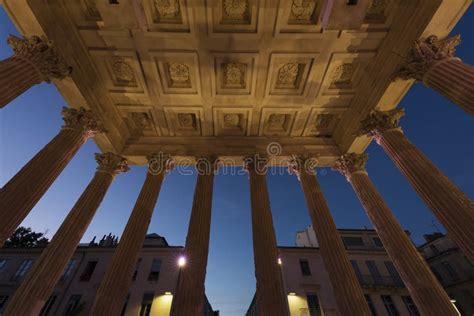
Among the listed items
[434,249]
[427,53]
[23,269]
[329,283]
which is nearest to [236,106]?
[427,53]

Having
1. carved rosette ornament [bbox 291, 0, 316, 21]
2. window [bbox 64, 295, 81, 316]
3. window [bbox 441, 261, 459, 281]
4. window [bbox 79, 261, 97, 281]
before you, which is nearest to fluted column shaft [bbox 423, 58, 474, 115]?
carved rosette ornament [bbox 291, 0, 316, 21]

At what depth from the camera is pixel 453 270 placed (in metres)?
36.5

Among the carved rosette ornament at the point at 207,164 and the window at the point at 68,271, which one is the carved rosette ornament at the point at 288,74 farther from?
the window at the point at 68,271

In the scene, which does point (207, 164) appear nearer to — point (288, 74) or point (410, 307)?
point (288, 74)

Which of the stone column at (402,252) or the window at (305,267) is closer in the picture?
the stone column at (402,252)

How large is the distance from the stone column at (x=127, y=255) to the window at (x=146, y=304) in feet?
65.8

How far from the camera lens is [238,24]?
1148 cm

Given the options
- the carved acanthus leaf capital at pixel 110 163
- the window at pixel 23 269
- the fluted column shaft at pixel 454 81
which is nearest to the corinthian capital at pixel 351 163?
the fluted column shaft at pixel 454 81

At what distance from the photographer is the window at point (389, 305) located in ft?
90.0

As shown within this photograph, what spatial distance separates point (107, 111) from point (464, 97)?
1725cm

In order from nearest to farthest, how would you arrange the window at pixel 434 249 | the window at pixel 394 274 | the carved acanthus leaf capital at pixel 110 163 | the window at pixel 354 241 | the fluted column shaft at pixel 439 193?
the fluted column shaft at pixel 439 193 < the carved acanthus leaf capital at pixel 110 163 < the window at pixel 394 274 < the window at pixel 354 241 < the window at pixel 434 249

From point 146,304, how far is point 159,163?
20753mm

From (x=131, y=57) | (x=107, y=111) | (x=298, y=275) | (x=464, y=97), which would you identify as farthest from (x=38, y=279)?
(x=298, y=275)
